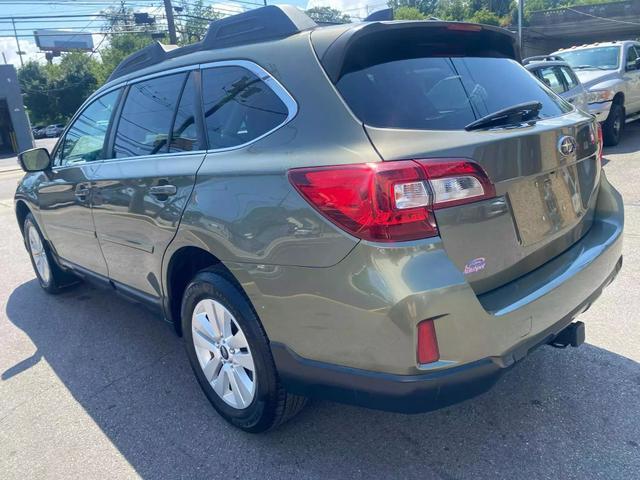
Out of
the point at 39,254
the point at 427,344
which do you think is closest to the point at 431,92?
the point at 427,344

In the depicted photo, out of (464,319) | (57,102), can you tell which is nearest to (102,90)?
(464,319)

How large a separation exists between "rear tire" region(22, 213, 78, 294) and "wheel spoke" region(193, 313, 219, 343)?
2.61 m

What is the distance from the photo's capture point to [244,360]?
8.07 ft

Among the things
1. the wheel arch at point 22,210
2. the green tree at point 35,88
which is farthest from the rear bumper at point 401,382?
the green tree at point 35,88

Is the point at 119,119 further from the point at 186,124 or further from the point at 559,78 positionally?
the point at 559,78

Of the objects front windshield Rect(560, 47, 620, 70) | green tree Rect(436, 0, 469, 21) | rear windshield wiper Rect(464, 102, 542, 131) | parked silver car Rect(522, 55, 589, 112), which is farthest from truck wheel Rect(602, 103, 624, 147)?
green tree Rect(436, 0, 469, 21)

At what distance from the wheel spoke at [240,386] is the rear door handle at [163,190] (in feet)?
3.03

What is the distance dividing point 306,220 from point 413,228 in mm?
401

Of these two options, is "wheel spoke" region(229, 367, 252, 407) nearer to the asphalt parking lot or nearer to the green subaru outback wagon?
the green subaru outback wagon

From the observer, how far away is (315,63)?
7.20ft

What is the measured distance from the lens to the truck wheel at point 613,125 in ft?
30.8

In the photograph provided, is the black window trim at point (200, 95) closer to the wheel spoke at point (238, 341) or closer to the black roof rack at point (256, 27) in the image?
the black roof rack at point (256, 27)

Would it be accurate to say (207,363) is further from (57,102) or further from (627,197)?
(57,102)

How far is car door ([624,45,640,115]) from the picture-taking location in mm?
9856
